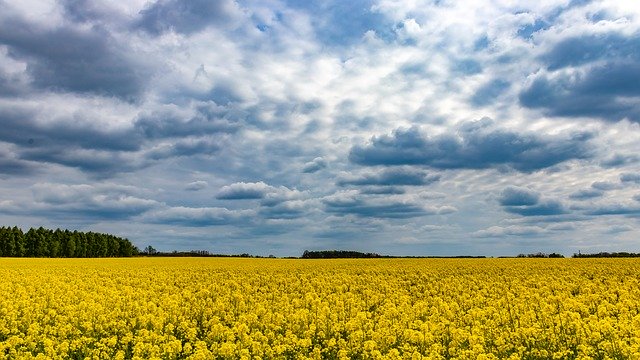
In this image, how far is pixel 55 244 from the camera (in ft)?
400

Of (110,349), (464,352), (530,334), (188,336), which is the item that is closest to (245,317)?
(188,336)

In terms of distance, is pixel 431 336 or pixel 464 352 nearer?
pixel 464 352

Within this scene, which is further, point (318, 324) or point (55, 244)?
point (55, 244)

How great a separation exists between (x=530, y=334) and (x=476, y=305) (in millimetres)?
6631

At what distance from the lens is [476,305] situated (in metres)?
22.7

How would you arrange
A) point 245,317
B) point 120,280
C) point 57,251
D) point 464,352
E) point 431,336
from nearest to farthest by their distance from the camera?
point 464,352
point 431,336
point 245,317
point 120,280
point 57,251

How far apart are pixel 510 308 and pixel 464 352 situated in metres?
8.75

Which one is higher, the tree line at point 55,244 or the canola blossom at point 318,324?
the tree line at point 55,244

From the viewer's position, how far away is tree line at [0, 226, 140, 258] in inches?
4628

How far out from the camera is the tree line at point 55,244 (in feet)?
386

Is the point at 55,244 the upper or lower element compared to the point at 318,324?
upper

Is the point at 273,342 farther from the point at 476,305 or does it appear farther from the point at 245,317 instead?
the point at 476,305

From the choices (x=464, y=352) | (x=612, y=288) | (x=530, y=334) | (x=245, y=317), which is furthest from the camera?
(x=612, y=288)

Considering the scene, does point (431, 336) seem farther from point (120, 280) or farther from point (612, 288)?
point (120, 280)
